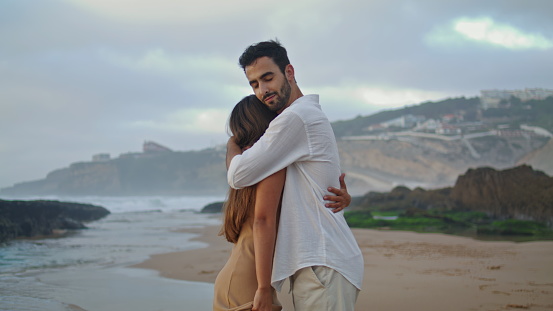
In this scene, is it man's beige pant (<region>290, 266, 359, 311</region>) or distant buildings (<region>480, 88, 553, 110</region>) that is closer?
man's beige pant (<region>290, 266, 359, 311</region>)

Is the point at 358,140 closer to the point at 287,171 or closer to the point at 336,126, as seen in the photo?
the point at 336,126

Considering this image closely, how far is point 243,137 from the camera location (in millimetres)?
2096

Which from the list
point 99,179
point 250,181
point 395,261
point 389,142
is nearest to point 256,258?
point 250,181

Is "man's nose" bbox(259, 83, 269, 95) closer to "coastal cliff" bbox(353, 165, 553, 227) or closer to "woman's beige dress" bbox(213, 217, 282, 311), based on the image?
"woman's beige dress" bbox(213, 217, 282, 311)

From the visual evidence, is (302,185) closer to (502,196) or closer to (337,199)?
(337,199)

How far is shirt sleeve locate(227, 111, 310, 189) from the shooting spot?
71.7 inches

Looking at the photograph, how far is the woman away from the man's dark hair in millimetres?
184

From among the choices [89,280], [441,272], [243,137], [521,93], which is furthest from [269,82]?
[521,93]

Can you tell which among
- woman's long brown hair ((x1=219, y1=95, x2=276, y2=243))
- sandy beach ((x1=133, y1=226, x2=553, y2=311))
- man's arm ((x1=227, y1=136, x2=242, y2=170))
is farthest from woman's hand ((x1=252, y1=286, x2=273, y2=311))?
sandy beach ((x1=133, y1=226, x2=553, y2=311))

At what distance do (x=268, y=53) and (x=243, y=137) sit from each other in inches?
14.0

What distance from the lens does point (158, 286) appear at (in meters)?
5.75

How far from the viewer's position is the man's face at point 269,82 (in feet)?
6.59

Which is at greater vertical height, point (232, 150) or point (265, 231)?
point (232, 150)

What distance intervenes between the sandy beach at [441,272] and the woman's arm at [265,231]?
260cm
